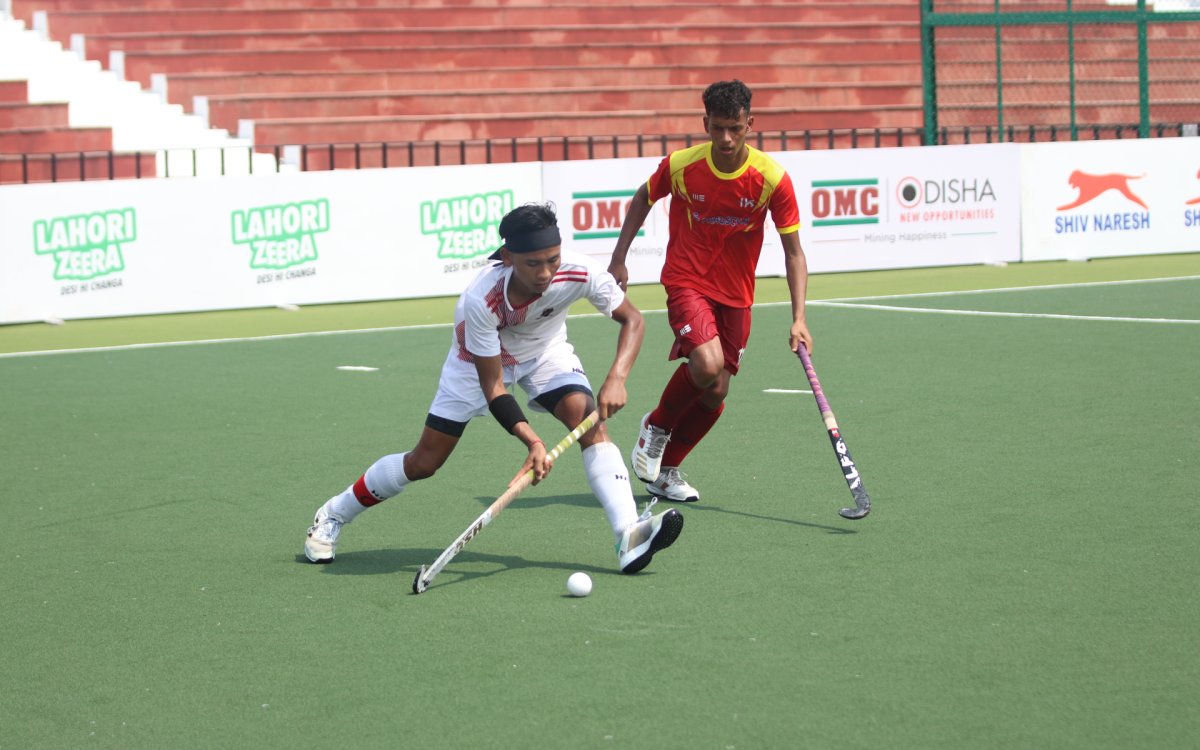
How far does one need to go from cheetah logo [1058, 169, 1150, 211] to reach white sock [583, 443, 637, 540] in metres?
13.3

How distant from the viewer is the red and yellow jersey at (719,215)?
7.26 meters

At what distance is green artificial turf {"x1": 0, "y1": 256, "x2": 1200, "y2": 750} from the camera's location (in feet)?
14.6

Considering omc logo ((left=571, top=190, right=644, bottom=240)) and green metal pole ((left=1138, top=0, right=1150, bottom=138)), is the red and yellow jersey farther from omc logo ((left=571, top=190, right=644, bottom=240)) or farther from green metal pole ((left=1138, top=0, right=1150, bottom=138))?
green metal pole ((left=1138, top=0, right=1150, bottom=138))

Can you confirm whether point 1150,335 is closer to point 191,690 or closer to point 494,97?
point 191,690

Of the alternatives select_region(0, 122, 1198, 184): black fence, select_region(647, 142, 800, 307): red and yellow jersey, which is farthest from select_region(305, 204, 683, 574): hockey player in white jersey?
select_region(0, 122, 1198, 184): black fence

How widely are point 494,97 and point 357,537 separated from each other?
668 inches

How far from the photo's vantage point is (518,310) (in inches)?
238

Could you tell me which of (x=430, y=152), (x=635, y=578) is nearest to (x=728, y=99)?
(x=635, y=578)

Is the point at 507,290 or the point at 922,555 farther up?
the point at 507,290

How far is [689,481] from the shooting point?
773 cm

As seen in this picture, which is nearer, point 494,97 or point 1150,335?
point 1150,335

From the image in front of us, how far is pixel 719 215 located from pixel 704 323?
1.60 ft

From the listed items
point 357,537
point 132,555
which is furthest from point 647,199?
point 132,555

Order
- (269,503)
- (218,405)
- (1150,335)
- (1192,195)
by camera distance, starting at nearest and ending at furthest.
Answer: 1. (269,503)
2. (218,405)
3. (1150,335)
4. (1192,195)
